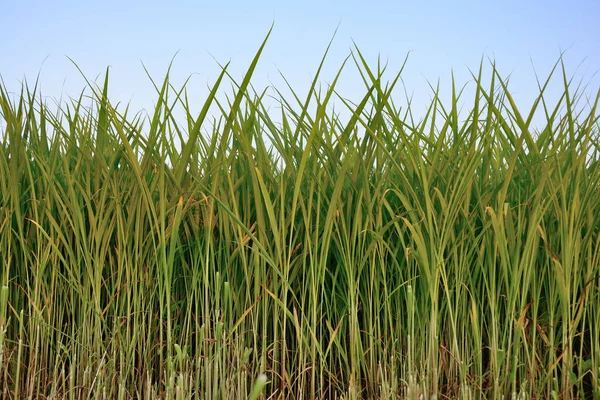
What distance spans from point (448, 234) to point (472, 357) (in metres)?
0.44

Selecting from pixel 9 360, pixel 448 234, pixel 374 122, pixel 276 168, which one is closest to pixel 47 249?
pixel 9 360

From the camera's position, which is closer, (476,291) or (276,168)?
(476,291)

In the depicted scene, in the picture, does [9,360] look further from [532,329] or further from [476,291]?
[532,329]

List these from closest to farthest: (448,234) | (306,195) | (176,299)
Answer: (448,234) → (306,195) → (176,299)

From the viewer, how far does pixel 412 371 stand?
1540 millimetres

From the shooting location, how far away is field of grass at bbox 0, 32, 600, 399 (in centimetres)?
149

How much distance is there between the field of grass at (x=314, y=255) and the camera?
58.5 inches

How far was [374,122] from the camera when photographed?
4.85 ft

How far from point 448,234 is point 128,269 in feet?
3.05

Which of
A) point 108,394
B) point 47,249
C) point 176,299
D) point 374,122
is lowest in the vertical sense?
point 108,394

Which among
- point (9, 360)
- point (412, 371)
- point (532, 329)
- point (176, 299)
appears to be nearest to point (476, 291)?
point (532, 329)

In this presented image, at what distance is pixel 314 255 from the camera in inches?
57.8

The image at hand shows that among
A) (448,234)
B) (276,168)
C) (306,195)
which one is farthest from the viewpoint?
(276,168)

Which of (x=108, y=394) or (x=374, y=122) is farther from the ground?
(x=374, y=122)
